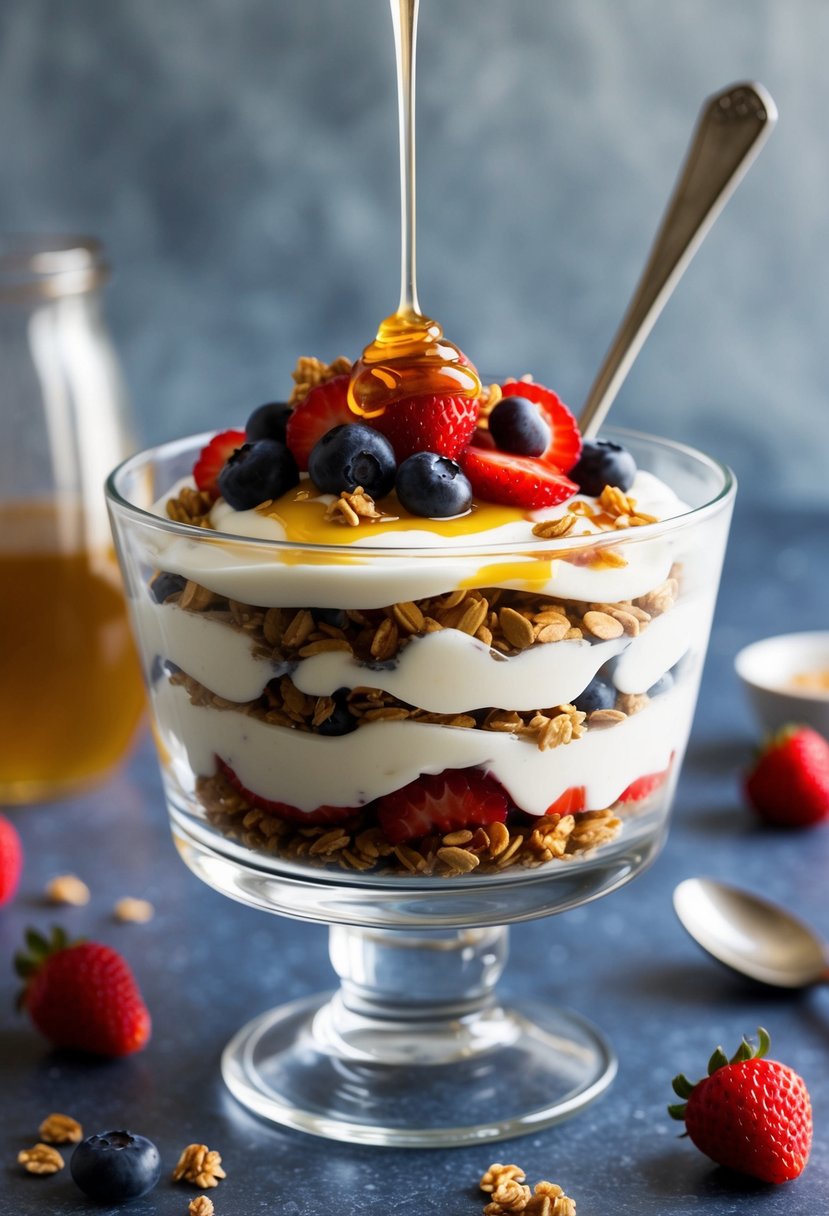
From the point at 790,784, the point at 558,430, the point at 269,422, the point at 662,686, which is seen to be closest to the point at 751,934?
the point at 790,784

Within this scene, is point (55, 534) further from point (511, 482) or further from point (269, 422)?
point (511, 482)

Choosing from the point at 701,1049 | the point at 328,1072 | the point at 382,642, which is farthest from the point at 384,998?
the point at 382,642

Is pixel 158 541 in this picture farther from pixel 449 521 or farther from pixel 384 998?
pixel 384 998

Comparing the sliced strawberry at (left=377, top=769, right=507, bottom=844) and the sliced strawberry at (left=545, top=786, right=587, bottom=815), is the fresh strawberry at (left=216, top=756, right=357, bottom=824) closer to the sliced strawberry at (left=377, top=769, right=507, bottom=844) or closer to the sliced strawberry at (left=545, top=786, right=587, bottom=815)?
the sliced strawberry at (left=377, top=769, right=507, bottom=844)

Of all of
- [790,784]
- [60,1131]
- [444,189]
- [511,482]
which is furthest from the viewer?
[444,189]

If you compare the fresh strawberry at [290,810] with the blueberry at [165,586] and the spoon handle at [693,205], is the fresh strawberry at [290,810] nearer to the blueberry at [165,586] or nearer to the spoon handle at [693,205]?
the blueberry at [165,586]

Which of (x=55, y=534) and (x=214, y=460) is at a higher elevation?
(x=214, y=460)

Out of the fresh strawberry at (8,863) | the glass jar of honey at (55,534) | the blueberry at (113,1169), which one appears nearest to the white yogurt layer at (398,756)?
the blueberry at (113,1169)
